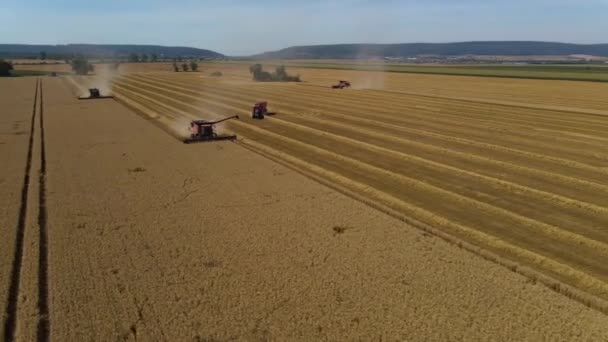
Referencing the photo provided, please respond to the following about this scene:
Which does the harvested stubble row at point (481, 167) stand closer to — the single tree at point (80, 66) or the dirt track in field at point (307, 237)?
the dirt track in field at point (307, 237)

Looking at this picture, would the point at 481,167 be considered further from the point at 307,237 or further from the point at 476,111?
the point at 476,111

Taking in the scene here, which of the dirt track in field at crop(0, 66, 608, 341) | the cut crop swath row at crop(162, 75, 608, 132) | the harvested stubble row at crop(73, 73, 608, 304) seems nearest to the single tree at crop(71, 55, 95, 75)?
the cut crop swath row at crop(162, 75, 608, 132)

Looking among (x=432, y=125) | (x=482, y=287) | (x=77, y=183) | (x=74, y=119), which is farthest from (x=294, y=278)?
(x=74, y=119)

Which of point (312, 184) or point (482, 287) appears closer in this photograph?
point (482, 287)

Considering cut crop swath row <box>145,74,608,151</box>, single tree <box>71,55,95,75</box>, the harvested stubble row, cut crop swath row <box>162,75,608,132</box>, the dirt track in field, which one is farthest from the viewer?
single tree <box>71,55,95,75</box>

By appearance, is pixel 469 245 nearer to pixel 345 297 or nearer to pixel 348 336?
pixel 345 297

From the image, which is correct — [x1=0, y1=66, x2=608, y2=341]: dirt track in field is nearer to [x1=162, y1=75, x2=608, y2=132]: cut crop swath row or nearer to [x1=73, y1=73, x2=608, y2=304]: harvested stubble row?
[x1=73, y1=73, x2=608, y2=304]: harvested stubble row
